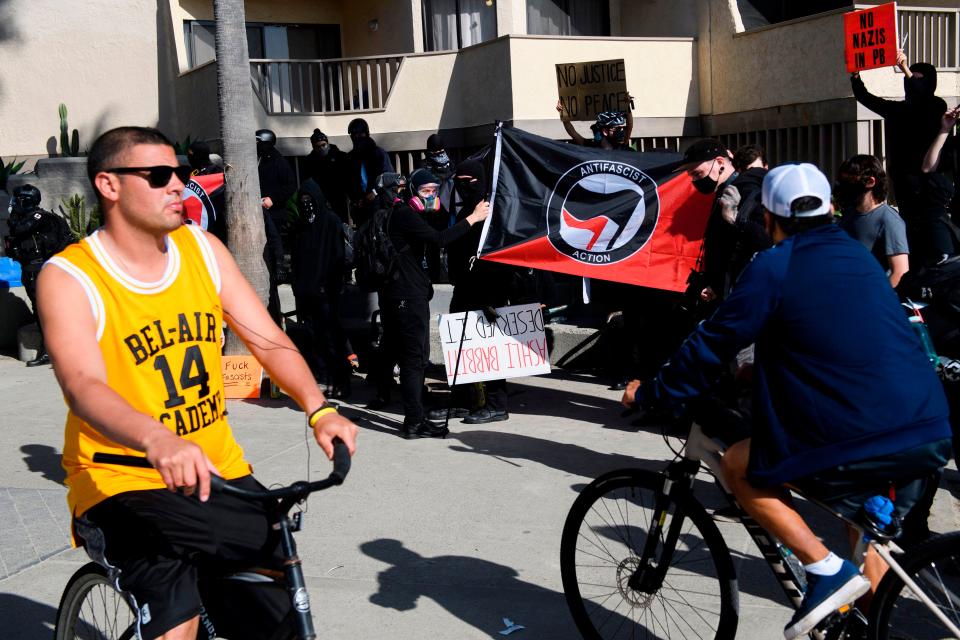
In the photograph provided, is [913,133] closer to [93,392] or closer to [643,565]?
[643,565]

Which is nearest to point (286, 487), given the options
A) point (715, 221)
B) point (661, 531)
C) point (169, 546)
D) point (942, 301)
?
point (169, 546)

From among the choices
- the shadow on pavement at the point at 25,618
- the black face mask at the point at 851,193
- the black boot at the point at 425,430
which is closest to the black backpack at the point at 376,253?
the black boot at the point at 425,430

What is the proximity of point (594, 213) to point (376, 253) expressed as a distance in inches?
65.7

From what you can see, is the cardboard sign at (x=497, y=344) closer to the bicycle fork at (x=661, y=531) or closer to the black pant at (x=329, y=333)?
the black pant at (x=329, y=333)

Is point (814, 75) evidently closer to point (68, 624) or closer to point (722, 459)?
point (722, 459)

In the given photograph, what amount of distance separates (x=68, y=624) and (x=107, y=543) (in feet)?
2.07

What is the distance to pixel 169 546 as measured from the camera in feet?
9.70

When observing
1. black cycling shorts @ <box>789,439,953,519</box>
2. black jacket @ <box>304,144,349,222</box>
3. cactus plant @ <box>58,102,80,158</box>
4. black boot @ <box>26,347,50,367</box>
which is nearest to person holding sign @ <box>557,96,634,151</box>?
black jacket @ <box>304,144,349,222</box>

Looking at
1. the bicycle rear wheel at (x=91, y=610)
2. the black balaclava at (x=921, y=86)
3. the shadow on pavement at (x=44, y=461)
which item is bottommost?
the shadow on pavement at (x=44, y=461)

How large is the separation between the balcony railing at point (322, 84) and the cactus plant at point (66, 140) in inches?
136

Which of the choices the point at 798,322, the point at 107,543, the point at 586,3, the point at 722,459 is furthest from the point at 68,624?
the point at 586,3

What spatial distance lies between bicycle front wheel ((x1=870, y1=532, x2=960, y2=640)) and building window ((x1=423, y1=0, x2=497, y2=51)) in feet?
51.8

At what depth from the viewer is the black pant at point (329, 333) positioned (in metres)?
8.78

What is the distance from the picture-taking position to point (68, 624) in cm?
342
